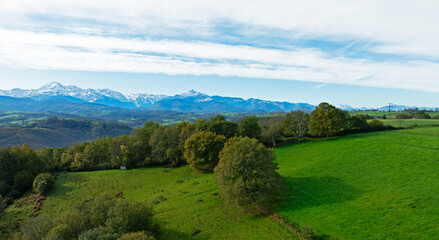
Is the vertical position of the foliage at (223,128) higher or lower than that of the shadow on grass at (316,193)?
higher

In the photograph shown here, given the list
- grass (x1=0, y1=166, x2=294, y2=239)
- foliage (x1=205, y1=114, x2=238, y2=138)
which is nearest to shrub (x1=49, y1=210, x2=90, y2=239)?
Result: grass (x1=0, y1=166, x2=294, y2=239)

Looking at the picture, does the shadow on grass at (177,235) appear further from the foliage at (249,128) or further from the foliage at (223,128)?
the foliage at (249,128)

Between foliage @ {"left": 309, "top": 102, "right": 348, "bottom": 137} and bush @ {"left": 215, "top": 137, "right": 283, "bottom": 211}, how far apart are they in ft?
154

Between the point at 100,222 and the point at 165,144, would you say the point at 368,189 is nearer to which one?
the point at 100,222

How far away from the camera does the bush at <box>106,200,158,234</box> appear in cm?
3378

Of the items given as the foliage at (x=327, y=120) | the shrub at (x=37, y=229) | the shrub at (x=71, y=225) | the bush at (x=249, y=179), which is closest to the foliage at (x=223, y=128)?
the foliage at (x=327, y=120)

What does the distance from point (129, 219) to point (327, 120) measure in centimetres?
7327

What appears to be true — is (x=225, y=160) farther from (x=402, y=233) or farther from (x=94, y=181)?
(x=94, y=181)

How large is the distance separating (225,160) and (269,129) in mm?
46687

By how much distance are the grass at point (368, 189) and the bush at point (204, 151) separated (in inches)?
796

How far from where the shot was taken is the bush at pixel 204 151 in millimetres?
67938

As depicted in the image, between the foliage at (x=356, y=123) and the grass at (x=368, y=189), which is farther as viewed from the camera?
the foliage at (x=356, y=123)

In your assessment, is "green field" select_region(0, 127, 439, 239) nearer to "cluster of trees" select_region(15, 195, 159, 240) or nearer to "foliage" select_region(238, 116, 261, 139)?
"cluster of trees" select_region(15, 195, 159, 240)

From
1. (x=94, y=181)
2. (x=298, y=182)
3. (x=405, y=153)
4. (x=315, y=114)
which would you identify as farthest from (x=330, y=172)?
(x=94, y=181)
